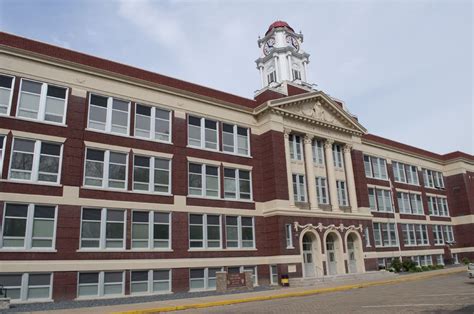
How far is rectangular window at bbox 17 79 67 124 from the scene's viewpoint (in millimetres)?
22547

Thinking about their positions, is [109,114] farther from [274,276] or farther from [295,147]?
[274,276]

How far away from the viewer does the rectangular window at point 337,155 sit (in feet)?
123

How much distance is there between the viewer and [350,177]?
37.4 metres

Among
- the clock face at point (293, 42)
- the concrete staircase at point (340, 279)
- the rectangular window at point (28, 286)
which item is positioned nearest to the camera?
the rectangular window at point (28, 286)

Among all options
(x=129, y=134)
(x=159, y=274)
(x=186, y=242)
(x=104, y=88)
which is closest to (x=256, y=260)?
(x=186, y=242)

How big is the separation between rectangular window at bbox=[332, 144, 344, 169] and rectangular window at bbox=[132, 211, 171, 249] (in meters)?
18.0

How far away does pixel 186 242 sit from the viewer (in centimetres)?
2636

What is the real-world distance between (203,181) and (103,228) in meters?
7.95

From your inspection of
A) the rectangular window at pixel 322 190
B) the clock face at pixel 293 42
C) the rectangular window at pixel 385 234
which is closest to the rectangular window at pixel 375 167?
the rectangular window at pixel 385 234

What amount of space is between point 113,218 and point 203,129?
955 centimetres

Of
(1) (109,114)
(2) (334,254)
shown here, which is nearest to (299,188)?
(2) (334,254)

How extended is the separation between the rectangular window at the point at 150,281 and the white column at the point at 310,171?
13810mm

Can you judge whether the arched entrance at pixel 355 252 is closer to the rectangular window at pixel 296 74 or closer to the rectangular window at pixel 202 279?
the rectangular window at pixel 202 279

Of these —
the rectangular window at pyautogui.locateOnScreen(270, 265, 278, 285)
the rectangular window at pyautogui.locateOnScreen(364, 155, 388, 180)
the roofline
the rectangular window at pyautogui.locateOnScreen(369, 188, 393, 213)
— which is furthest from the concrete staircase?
the roofline
